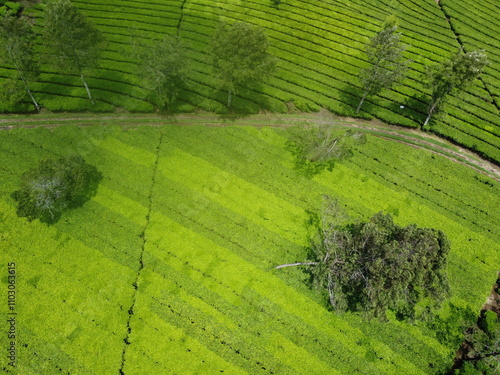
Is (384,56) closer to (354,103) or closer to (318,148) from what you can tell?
(354,103)

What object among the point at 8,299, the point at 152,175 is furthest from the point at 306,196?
the point at 8,299

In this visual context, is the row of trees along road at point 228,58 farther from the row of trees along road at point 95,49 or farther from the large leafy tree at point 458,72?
the large leafy tree at point 458,72

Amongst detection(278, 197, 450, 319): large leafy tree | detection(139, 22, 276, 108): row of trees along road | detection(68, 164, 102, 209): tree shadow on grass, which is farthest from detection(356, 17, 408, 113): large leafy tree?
detection(68, 164, 102, 209): tree shadow on grass

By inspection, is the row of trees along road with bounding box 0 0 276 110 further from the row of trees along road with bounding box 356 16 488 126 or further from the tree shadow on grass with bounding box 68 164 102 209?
the row of trees along road with bounding box 356 16 488 126

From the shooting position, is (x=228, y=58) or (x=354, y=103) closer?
(x=228, y=58)

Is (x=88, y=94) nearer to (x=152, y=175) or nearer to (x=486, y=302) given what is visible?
(x=152, y=175)

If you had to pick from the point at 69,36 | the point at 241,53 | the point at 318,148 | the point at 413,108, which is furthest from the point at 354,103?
the point at 69,36

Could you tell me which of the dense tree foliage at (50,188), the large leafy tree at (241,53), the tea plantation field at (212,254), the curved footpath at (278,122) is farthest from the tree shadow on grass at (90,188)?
the large leafy tree at (241,53)
